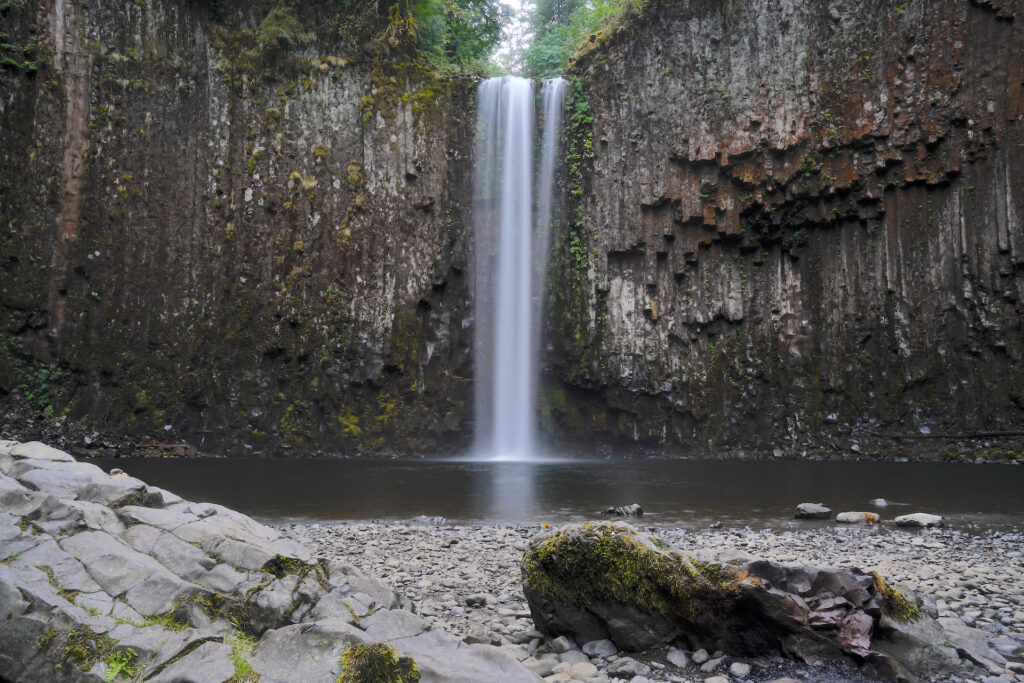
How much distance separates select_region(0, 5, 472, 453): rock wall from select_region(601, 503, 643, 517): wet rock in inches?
500

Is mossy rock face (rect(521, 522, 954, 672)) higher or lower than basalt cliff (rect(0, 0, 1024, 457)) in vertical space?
lower

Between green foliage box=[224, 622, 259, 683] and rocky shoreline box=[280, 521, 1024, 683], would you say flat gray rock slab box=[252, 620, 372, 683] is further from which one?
rocky shoreline box=[280, 521, 1024, 683]

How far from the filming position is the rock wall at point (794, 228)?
19.7 m

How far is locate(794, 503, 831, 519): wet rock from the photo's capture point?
372 inches

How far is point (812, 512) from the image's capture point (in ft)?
31.1

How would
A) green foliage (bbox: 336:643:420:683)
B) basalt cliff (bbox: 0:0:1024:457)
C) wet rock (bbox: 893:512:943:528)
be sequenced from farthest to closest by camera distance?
basalt cliff (bbox: 0:0:1024:457) → wet rock (bbox: 893:512:943:528) → green foliage (bbox: 336:643:420:683)

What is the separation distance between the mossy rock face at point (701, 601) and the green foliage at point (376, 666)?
5.05ft

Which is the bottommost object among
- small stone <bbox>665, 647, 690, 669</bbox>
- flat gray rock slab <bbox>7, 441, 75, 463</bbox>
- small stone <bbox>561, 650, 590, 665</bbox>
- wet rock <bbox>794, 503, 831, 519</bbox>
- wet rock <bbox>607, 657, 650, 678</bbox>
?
wet rock <bbox>794, 503, 831, 519</bbox>

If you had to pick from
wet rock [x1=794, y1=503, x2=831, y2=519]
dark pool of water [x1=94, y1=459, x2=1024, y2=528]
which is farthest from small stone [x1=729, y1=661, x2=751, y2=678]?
wet rock [x1=794, y1=503, x2=831, y2=519]

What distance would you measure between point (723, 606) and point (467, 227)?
21.0 metres

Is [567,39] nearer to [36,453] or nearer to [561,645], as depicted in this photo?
[36,453]

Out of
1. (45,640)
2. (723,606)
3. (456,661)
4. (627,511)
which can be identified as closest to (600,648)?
(723,606)

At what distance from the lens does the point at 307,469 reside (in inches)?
658

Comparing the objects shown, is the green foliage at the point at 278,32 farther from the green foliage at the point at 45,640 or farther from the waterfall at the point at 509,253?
the green foliage at the point at 45,640
